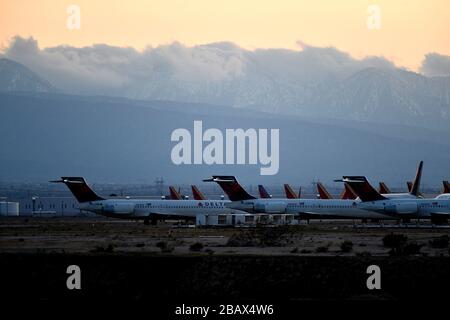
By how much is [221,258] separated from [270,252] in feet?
33.3

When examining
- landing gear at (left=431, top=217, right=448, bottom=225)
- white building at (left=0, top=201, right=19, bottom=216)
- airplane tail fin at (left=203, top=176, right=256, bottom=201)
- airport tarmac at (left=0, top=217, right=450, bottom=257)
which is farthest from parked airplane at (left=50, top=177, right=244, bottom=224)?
white building at (left=0, top=201, right=19, bottom=216)

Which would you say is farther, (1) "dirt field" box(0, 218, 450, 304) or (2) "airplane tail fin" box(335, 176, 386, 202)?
(2) "airplane tail fin" box(335, 176, 386, 202)

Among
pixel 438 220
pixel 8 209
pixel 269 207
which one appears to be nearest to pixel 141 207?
pixel 269 207

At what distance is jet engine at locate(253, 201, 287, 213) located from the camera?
120375 mm

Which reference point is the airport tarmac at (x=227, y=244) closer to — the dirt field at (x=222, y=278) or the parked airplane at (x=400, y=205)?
the dirt field at (x=222, y=278)

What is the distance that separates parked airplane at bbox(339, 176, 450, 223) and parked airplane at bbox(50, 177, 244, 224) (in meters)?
18.7

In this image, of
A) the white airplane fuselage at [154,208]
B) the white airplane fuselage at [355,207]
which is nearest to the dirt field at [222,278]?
the white airplane fuselage at [355,207]

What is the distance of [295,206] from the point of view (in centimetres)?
12169

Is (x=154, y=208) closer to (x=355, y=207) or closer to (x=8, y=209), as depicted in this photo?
(x=355, y=207)

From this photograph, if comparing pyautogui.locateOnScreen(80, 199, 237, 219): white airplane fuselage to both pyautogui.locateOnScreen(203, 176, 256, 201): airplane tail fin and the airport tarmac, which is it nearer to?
pyautogui.locateOnScreen(203, 176, 256, 201): airplane tail fin
